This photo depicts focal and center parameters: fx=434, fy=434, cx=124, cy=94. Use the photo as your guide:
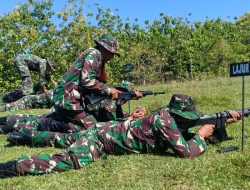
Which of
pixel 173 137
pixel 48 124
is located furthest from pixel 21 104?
pixel 173 137

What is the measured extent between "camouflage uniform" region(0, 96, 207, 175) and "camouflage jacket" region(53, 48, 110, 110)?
1.20m

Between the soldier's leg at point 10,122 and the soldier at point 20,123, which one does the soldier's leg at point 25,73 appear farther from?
the soldier's leg at point 10,122

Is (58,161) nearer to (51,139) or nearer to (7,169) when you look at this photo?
(7,169)

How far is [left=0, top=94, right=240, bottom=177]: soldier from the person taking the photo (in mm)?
5340

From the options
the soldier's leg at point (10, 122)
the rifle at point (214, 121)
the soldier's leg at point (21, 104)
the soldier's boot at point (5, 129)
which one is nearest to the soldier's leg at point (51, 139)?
the soldier's leg at point (10, 122)

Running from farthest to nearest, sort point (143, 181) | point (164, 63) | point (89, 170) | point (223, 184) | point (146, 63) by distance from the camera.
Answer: point (164, 63) < point (146, 63) < point (89, 170) < point (143, 181) < point (223, 184)

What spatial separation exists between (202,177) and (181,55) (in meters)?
29.1

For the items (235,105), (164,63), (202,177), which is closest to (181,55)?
(164,63)

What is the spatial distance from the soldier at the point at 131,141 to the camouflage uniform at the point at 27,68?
27.3ft

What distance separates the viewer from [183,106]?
19.0 feet

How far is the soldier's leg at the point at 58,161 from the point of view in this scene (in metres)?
5.26

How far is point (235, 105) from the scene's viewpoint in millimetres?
10938

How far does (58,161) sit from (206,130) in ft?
6.97

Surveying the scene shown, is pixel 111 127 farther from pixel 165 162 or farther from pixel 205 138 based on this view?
pixel 205 138
